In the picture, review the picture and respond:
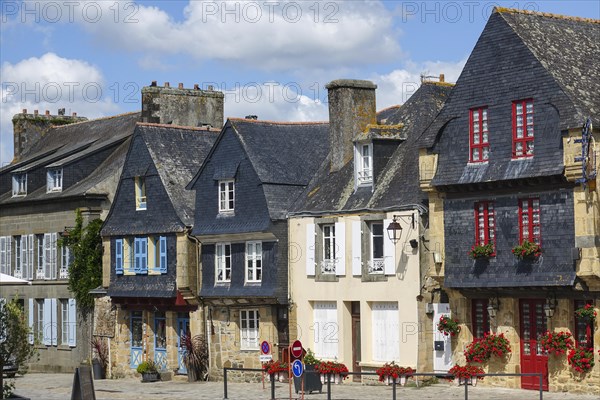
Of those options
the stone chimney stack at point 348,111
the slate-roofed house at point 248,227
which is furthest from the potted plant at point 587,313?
the slate-roofed house at point 248,227

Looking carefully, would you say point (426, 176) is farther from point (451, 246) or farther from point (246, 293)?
point (246, 293)

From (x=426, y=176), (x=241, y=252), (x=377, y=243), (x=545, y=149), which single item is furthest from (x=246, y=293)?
(x=545, y=149)

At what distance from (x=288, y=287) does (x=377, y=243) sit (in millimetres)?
3451

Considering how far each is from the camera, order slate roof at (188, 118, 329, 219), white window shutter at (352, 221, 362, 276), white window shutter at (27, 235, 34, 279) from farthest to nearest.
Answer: white window shutter at (27, 235, 34, 279) < slate roof at (188, 118, 329, 219) < white window shutter at (352, 221, 362, 276)

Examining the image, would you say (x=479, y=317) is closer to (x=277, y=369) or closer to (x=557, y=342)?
(x=557, y=342)

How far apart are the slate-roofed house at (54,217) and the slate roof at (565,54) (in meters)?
16.5

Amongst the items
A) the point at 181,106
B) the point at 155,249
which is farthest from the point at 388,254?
the point at 181,106

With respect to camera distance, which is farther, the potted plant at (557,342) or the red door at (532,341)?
the red door at (532,341)

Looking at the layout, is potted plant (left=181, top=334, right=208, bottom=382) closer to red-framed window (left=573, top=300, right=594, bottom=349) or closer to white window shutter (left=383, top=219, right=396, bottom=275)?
white window shutter (left=383, top=219, right=396, bottom=275)

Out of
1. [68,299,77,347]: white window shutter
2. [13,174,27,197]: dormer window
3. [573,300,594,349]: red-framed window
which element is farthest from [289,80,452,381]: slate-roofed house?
[13,174,27,197]: dormer window

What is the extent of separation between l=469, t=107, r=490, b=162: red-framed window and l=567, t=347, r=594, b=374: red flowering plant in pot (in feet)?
16.6

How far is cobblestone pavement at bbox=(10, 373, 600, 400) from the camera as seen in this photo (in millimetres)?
31250

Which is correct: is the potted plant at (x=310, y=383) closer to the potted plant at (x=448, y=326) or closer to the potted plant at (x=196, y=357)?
the potted plant at (x=448, y=326)

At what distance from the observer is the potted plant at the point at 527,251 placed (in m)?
31.0
